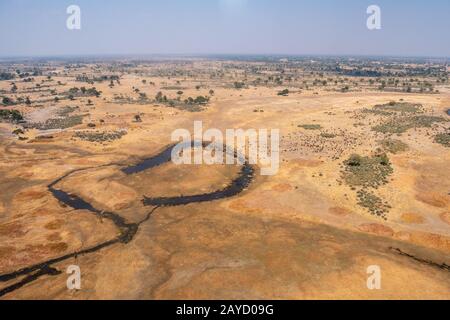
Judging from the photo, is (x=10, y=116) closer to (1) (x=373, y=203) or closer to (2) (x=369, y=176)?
(2) (x=369, y=176)

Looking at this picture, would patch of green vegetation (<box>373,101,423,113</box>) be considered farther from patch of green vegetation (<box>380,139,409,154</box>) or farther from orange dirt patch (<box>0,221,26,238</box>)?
orange dirt patch (<box>0,221,26,238</box>)

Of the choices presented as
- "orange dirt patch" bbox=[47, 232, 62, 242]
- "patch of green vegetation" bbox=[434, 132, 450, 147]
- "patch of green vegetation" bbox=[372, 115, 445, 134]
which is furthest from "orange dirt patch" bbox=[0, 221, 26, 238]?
"patch of green vegetation" bbox=[372, 115, 445, 134]

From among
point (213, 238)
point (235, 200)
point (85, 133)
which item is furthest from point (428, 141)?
point (85, 133)

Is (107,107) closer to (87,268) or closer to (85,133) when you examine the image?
(85,133)

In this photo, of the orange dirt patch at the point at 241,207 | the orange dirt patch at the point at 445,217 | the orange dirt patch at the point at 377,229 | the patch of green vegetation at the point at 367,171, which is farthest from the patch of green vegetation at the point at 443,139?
the orange dirt patch at the point at 241,207

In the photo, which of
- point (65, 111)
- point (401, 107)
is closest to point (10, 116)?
point (65, 111)

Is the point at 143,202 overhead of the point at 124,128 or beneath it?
beneath
